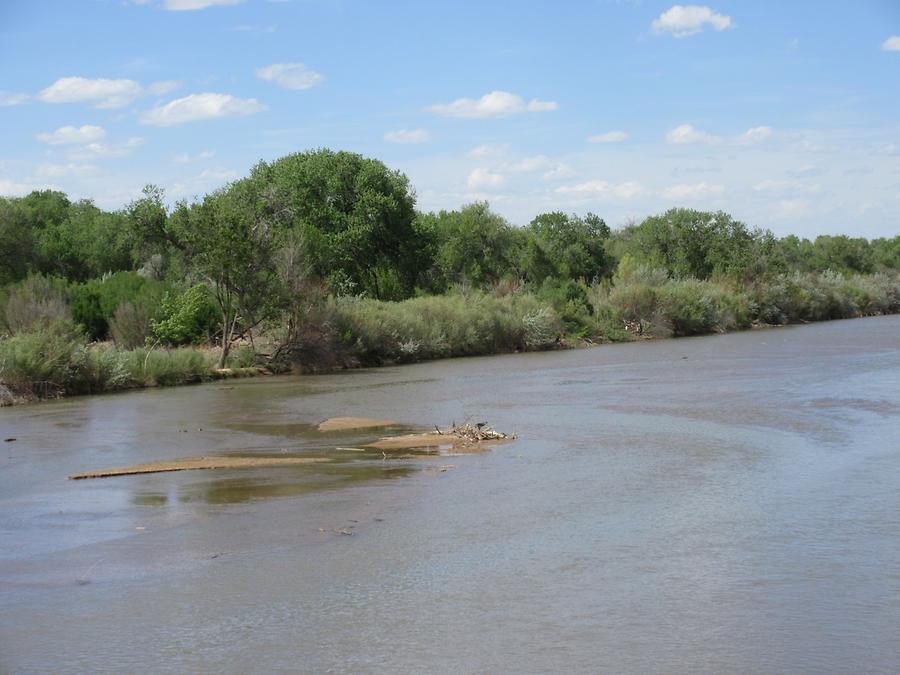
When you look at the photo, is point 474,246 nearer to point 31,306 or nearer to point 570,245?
point 570,245

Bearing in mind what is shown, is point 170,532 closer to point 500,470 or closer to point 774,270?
point 500,470

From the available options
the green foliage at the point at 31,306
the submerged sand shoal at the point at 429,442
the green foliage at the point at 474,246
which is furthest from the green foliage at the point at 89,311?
the green foliage at the point at 474,246

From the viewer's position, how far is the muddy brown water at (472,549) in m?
8.68

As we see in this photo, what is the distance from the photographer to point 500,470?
16.4 m

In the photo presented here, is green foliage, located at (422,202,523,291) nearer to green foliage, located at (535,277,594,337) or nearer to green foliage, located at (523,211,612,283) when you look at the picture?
green foliage, located at (523,211,612,283)

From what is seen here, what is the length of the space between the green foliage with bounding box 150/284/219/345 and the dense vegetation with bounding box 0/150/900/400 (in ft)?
0.25

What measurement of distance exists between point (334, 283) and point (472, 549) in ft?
127

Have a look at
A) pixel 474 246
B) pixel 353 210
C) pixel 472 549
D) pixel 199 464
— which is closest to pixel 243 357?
pixel 353 210

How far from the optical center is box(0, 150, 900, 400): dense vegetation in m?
35.4

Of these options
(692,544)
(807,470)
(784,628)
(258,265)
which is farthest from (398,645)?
(258,265)

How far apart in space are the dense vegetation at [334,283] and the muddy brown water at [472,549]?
13.3 m

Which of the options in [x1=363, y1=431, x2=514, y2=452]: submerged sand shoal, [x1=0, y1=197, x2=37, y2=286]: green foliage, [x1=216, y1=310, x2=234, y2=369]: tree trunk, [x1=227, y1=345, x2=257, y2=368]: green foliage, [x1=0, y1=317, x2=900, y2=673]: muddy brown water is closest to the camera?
[x1=0, y1=317, x2=900, y2=673]: muddy brown water

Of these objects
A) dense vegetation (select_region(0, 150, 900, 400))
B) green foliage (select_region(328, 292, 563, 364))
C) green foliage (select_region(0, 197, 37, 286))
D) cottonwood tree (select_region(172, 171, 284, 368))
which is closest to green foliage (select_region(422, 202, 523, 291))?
dense vegetation (select_region(0, 150, 900, 400))

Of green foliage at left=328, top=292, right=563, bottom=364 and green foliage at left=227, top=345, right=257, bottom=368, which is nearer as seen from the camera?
green foliage at left=227, top=345, right=257, bottom=368
